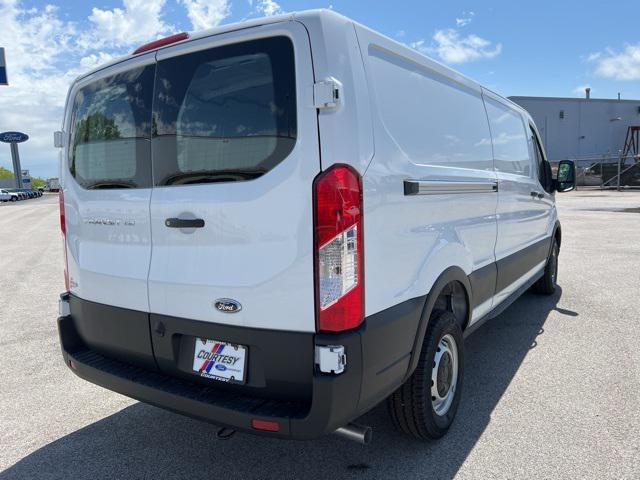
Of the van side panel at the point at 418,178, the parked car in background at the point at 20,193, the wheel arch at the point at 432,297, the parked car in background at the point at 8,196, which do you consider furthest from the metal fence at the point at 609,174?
the parked car in background at the point at 20,193

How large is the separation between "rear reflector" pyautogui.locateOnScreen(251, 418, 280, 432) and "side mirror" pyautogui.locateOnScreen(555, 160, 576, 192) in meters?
4.82

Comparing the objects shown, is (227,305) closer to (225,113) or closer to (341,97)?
(225,113)

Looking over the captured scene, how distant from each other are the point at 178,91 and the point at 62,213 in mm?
1305

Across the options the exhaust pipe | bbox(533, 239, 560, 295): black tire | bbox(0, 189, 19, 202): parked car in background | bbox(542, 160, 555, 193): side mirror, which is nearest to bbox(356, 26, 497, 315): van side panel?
the exhaust pipe

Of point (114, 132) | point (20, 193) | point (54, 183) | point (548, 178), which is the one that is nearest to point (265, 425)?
point (114, 132)

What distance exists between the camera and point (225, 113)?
2287mm

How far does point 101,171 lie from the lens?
9.33 feet

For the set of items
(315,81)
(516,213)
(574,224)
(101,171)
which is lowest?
(574,224)

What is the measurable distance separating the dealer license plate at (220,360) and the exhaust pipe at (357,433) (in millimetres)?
514

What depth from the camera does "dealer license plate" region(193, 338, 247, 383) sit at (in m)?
2.24

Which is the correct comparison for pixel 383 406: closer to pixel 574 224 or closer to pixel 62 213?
pixel 62 213

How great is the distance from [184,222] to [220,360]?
66cm

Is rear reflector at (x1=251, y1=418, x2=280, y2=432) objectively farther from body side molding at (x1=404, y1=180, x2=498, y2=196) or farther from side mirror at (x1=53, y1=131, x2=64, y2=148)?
side mirror at (x1=53, y1=131, x2=64, y2=148)

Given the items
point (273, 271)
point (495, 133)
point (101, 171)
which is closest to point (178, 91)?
point (101, 171)
